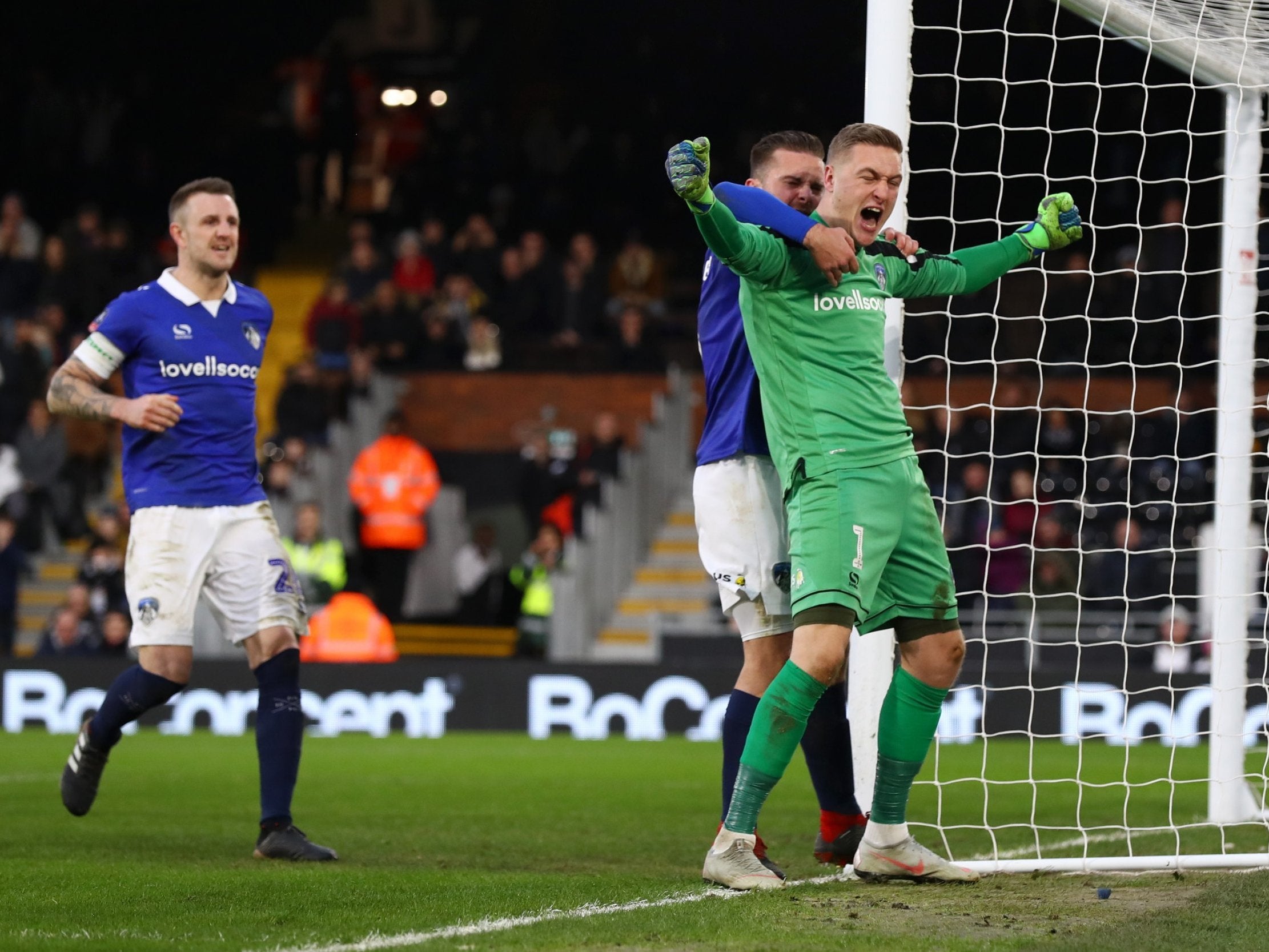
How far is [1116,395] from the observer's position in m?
17.6

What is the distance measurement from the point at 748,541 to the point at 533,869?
130cm

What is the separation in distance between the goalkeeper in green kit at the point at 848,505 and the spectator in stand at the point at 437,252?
14.8m

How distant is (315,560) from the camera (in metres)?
15.7

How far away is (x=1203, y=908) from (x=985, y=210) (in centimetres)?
1439

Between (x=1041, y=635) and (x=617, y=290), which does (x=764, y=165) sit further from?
(x=617, y=290)

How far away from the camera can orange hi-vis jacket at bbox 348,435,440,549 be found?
1688 cm

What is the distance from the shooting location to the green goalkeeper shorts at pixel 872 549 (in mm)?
4930

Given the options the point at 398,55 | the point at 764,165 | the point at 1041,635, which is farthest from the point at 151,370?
the point at 398,55

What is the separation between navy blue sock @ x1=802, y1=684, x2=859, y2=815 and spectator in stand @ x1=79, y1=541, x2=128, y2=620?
11.1 m

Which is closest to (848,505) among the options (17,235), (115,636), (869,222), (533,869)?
(869,222)

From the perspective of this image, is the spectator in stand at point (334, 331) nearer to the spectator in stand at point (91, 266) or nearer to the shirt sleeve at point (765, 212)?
the spectator in stand at point (91, 266)

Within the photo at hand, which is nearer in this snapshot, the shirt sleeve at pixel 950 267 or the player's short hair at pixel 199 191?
the shirt sleeve at pixel 950 267

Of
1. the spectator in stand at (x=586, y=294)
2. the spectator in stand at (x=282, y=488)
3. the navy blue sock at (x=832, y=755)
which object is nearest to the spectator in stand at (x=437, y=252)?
the spectator in stand at (x=586, y=294)

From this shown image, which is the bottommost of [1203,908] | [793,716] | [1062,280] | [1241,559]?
[1203,908]
